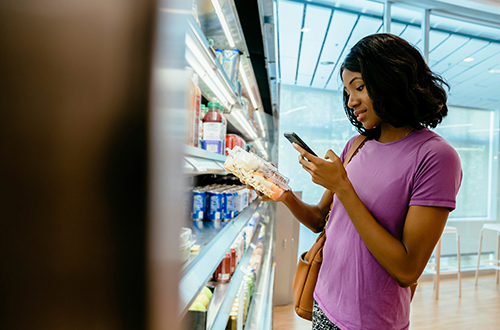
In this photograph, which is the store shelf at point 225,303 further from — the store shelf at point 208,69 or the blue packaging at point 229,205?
the store shelf at point 208,69

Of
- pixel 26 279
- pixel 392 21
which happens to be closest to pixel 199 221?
pixel 26 279

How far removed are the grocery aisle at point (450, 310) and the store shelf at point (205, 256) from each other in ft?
6.66

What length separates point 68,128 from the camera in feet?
0.77

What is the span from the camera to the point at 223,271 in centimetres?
146

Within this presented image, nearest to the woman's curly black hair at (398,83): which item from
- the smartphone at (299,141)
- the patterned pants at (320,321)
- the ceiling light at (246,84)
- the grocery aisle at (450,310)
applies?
the smartphone at (299,141)

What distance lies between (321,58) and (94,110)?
14.6 feet

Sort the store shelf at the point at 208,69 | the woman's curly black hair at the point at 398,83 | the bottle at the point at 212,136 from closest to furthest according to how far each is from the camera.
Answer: the store shelf at the point at 208,69 < the woman's curly black hair at the point at 398,83 < the bottle at the point at 212,136

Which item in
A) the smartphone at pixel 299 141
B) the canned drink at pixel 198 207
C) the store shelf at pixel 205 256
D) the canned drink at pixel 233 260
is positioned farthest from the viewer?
the canned drink at pixel 233 260

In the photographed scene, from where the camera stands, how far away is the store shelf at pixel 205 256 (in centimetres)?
60

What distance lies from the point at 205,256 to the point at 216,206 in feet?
1.88

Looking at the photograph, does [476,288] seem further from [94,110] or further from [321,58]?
[94,110]

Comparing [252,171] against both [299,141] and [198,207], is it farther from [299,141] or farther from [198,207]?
[198,207]

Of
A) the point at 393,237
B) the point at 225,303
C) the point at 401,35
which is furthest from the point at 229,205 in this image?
the point at 401,35

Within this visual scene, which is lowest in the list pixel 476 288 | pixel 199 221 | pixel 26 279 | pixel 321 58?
pixel 476 288
